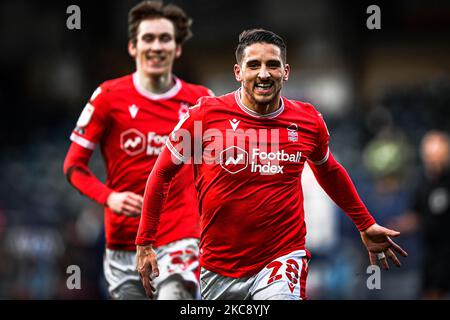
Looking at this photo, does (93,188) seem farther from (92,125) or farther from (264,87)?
(264,87)

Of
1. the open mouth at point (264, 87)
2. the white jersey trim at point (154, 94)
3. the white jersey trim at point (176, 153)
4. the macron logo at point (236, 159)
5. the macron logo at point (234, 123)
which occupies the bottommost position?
the macron logo at point (236, 159)

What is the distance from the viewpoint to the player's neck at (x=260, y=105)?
5.02 m

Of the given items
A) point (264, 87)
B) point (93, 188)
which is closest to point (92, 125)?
point (93, 188)

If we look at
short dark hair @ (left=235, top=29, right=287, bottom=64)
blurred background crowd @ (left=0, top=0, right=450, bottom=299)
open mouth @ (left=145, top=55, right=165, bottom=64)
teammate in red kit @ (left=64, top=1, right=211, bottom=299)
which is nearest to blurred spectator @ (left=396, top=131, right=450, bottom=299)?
blurred background crowd @ (left=0, top=0, right=450, bottom=299)

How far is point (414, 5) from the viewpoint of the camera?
23.4m

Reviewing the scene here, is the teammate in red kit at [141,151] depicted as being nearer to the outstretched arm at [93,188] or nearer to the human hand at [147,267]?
the outstretched arm at [93,188]

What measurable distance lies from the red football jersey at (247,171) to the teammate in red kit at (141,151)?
967mm

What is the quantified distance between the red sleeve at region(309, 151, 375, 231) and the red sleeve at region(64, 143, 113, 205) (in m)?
1.57

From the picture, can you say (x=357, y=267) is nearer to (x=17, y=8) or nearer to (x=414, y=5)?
(x=414, y=5)

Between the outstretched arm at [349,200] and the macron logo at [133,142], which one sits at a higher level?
the macron logo at [133,142]

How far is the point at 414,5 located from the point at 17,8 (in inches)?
461

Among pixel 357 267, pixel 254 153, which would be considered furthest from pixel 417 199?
pixel 254 153

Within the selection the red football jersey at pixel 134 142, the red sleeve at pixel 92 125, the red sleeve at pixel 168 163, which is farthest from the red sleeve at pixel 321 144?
the red sleeve at pixel 92 125
